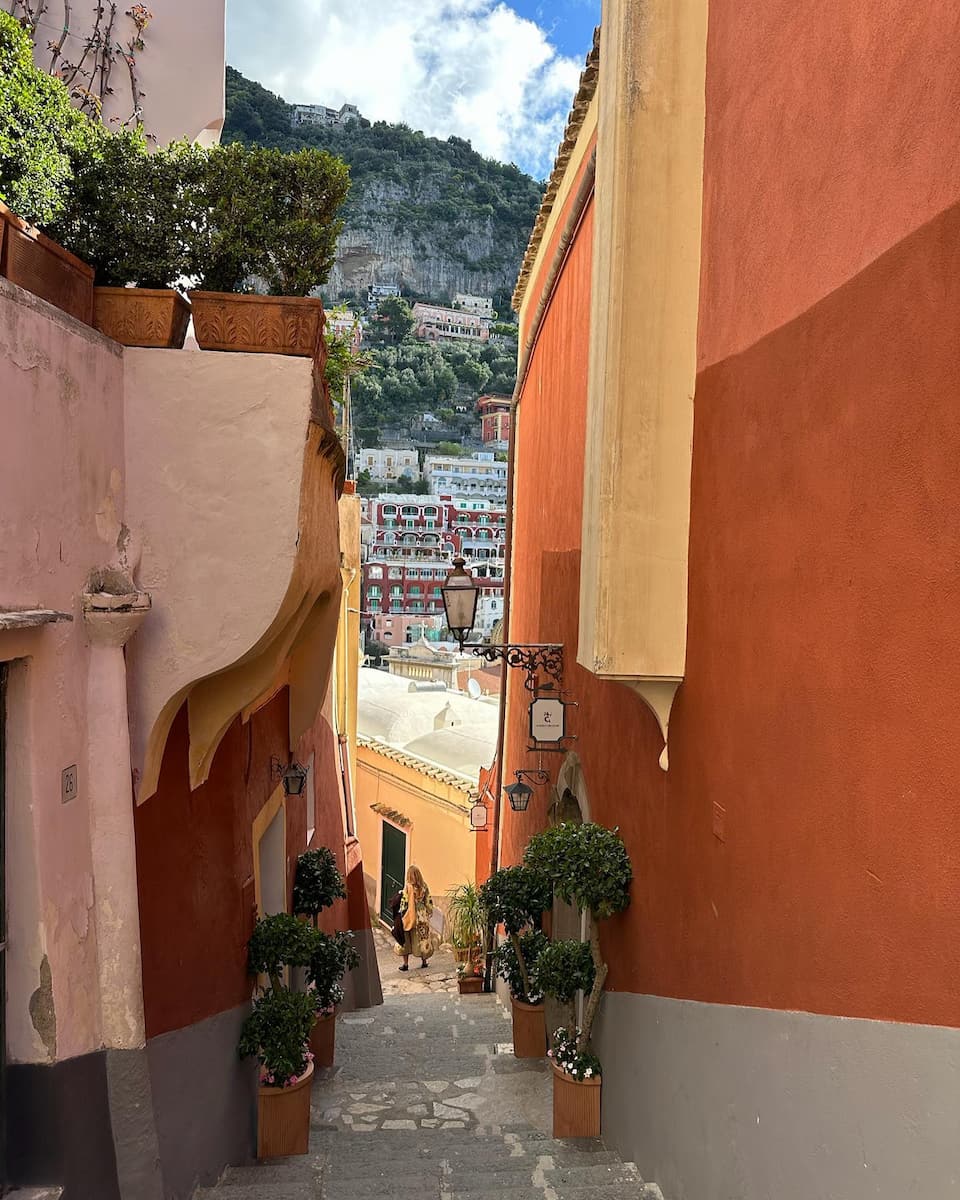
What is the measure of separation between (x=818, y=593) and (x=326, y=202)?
2.96 meters

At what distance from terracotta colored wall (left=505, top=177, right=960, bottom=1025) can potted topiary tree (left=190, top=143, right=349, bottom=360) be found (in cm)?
181

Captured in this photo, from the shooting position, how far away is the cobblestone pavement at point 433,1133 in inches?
181

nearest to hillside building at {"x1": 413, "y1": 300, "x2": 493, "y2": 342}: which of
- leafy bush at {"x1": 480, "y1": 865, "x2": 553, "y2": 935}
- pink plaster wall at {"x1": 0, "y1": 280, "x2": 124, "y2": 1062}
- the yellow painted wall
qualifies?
the yellow painted wall

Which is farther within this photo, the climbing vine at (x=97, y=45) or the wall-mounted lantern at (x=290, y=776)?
the wall-mounted lantern at (x=290, y=776)

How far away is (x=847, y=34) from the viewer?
2.55 meters

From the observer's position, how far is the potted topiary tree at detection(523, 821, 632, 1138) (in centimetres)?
Answer: 490

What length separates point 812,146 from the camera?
9.13 feet

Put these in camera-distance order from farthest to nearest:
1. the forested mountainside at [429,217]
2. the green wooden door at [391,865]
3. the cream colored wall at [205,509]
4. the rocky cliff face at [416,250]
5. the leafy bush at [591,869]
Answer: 1. the rocky cliff face at [416,250]
2. the forested mountainside at [429,217]
3. the green wooden door at [391,865]
4. the leafy bush at [591,869]
5. the cream colored wall at [205,509]

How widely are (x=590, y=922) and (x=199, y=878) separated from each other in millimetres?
2157

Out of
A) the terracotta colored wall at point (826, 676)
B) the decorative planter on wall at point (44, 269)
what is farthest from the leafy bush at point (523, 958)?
the decorative planter on wall at point (44, 269)

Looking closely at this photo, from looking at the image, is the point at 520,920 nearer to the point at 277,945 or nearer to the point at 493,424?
the point at 277,945

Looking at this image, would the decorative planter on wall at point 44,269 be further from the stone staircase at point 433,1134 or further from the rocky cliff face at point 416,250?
the rocky cliff face at point 416,250

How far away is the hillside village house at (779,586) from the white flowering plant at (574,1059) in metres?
0.11

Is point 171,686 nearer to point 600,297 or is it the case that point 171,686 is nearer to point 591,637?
point 591,637
